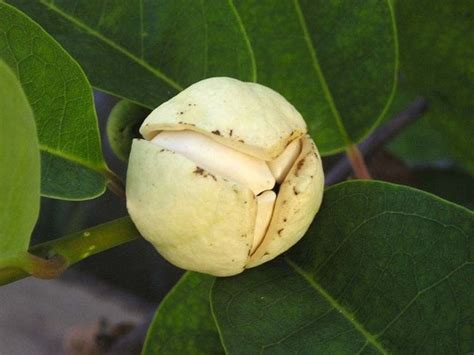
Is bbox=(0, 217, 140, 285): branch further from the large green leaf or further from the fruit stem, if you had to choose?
the fruit stem

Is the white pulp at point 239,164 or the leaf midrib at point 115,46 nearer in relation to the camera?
the white pulp at point 239,164

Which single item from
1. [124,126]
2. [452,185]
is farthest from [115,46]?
[452,185]

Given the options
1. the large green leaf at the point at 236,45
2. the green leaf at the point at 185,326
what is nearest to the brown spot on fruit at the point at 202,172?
the large green leaf at the point at 236,45

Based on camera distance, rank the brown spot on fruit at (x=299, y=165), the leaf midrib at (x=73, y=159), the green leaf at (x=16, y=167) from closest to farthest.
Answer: the green leaf at (x=16, y=167)
the brown spot on fruit at (x=299, y=165)
the leaf midrib at (x=73, y=159)

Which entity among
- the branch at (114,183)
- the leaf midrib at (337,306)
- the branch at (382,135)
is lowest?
the branch at (382,135)

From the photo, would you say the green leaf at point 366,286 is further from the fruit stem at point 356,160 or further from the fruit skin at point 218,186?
the fruit stem at point 356,160

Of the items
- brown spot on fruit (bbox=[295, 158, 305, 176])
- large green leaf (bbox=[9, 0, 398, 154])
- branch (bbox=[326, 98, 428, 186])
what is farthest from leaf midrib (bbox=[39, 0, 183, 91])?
branch (bbox=[326, 98, 428, 186])
